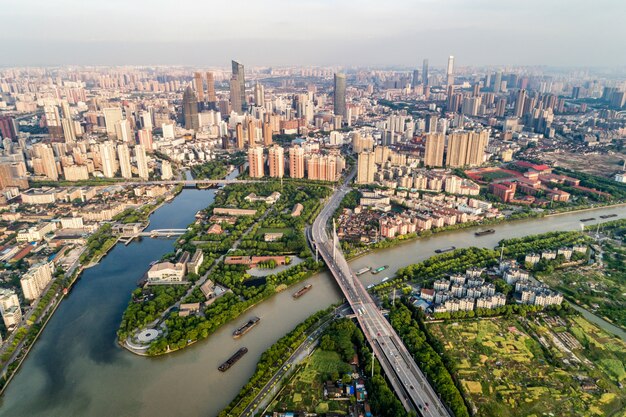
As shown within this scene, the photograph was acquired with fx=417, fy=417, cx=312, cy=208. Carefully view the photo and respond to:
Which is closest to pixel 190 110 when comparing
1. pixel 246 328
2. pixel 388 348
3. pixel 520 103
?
pixel 246 328

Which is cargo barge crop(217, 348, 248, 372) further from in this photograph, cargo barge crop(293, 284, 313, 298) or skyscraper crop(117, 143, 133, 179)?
skyscraper crop(117, 143, 133, 179)

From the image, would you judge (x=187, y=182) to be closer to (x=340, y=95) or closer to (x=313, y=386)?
(x=313, y=386)

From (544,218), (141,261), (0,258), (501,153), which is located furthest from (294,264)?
(501,153)

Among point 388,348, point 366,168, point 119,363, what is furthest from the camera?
point 366,168

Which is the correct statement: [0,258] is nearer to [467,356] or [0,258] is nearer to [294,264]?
[294,264]

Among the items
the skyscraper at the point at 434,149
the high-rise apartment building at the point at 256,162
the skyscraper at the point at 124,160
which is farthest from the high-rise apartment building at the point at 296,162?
the skyscraper at the point at 124,160

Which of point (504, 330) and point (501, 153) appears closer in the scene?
point (504, 330)

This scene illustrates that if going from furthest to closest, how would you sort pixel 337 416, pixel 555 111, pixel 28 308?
1. pixel 555 111
2. pixel 28 308
3. pixel 337 416
